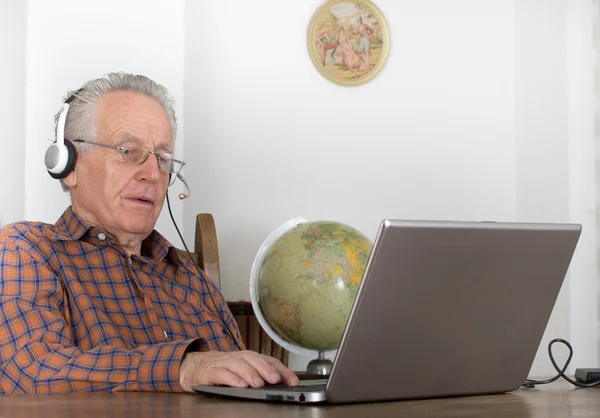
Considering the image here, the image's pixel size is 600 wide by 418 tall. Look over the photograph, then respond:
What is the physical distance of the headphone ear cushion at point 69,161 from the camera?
1728mm

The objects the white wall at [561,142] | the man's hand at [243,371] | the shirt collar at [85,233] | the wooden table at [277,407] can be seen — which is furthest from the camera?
the white wall at [561,142]

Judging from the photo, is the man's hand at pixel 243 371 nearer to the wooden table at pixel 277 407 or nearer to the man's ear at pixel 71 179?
the wooden table at pixel 277 407

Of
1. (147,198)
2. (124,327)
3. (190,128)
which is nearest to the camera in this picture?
(124,327)

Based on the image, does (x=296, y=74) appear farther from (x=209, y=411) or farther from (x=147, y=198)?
(x=209, y=411)

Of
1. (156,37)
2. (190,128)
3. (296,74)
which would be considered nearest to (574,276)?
(296,74)

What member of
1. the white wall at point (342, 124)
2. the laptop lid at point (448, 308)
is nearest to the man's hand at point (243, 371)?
the laptop lid at point (448, 308)

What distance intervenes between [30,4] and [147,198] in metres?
0.73

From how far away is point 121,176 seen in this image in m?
1.75

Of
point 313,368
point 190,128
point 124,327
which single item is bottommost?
point 313,368

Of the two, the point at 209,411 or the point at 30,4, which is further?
the point at 30,4

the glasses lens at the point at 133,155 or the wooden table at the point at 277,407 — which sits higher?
the glasses lens at the point at 133,155

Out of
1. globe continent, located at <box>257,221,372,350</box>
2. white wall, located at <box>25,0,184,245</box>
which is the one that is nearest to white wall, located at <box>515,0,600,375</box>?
globe continent, located at <box>257,221,372,350</box>

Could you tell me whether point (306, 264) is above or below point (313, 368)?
above

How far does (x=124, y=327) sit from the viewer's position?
160 centimetres
